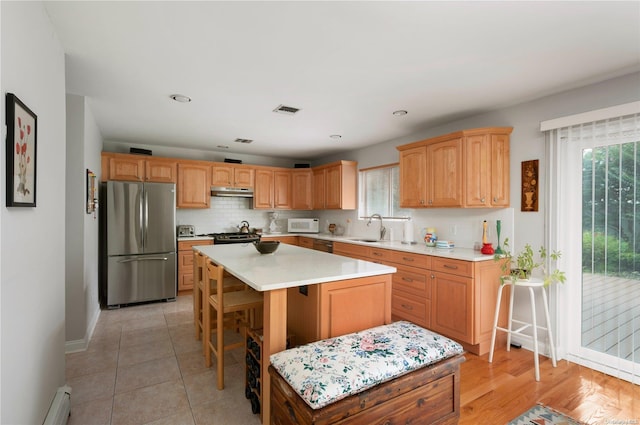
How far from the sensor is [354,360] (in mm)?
1554

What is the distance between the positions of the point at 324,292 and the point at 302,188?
4.29 meters

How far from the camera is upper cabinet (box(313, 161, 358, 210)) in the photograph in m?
5.31

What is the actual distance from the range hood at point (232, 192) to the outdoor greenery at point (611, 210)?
Answer: 4.75 metres

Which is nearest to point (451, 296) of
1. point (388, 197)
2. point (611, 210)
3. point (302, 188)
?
point (611, 210)

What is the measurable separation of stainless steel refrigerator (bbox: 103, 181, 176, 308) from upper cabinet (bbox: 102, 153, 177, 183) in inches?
20.0

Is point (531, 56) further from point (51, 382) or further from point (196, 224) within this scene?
point (196, 224)

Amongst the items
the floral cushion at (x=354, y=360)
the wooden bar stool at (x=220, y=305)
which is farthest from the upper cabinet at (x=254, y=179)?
the floral cushion at (x=354, y=360)

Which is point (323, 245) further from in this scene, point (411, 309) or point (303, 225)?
point (411, 309)

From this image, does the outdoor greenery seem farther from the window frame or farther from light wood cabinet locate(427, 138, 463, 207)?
the window frame

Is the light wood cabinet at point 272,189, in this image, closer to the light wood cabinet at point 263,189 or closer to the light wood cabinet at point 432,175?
the light wood cabinet at point 263,189

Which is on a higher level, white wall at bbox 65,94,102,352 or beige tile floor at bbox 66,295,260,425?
white wall at bbox 65,94,102,352

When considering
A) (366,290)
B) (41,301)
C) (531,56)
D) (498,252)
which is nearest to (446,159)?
(498,252)

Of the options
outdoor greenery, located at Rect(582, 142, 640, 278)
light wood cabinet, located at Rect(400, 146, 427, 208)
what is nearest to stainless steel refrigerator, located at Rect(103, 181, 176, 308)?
light wood cabinet, located at Rect(400, 146, 427, 208)

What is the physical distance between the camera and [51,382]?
1794mm
